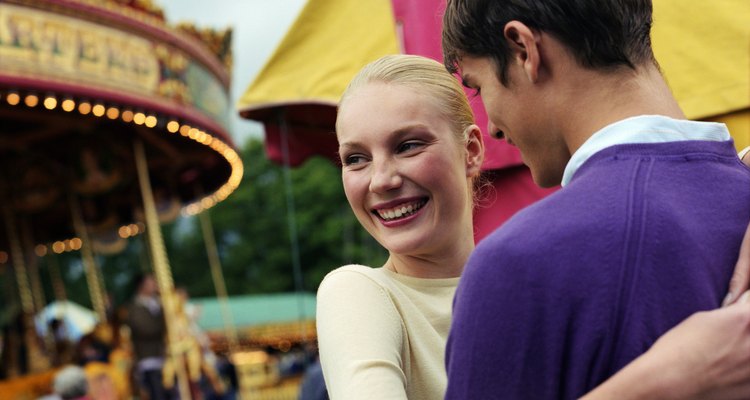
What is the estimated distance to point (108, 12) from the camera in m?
8.42

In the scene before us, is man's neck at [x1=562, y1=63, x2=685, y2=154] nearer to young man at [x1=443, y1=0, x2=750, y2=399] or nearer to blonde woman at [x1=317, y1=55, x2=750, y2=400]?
young man at [x1=443, y1=0, x2=750, y2=399]

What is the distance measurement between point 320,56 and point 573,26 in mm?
2861

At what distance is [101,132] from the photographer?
415 inches

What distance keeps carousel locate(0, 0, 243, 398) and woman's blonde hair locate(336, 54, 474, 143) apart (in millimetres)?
7051

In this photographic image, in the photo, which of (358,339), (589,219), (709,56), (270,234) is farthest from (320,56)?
(270,234)

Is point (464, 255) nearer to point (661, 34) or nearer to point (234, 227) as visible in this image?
point (661, 34)

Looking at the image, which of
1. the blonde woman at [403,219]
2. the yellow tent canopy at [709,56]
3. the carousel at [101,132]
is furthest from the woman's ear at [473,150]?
the carousel at [101,132]

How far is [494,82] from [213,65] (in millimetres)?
9980

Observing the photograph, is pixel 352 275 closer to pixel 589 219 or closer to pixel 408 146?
pixel 408 146

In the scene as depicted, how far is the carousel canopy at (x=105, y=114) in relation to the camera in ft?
26.1

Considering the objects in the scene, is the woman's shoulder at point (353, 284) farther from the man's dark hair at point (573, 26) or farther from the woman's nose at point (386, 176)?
the man's dark hair at point (573, 26)

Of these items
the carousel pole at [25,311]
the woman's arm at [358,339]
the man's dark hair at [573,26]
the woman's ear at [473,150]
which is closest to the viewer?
the man's dark hair at [573,26]

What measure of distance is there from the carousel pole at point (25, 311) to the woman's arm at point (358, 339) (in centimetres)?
1112

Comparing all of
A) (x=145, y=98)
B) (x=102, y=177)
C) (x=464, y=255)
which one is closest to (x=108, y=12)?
(x=145, y=98)
